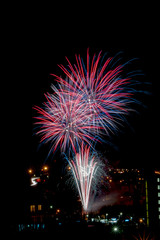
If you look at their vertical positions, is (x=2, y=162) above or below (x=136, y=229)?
above

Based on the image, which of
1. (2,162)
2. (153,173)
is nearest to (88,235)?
(153,173)

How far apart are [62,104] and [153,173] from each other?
22.4 ft

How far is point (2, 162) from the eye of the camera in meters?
14.2

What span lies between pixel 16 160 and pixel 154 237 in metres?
8.73

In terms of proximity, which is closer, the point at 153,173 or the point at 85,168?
the point at 153,173

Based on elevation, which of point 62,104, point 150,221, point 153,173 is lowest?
point 150,221

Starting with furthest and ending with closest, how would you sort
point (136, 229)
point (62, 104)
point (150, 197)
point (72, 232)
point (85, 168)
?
point (85, 168) → point (62, 104) → point (72, 232) → point (136, 229) → point (150, 197)

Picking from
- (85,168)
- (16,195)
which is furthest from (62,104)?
(85,168)

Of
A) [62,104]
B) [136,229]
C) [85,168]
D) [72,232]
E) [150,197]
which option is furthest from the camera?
[85,168]

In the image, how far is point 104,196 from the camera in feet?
112

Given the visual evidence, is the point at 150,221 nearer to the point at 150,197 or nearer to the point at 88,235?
the point at 150,197

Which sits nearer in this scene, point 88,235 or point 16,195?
point 88,235

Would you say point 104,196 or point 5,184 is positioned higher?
point 5,184

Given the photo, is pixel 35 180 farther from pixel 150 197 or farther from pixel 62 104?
pixel 150 197
